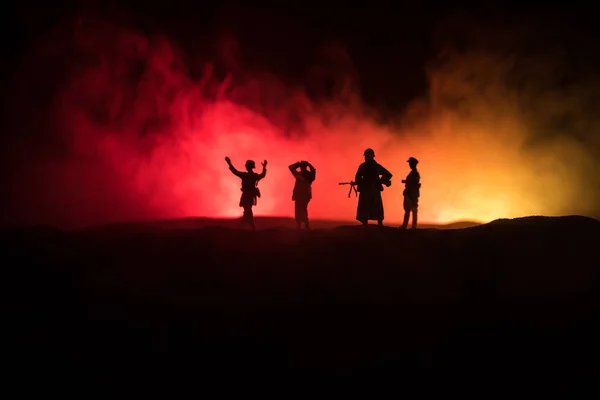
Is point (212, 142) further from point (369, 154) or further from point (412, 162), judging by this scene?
point (369, 154)

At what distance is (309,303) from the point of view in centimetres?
702

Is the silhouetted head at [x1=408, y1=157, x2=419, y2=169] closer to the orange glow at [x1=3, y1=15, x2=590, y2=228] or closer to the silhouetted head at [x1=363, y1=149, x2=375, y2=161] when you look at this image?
the silhouetted head at [x1=363, y1=149, x2=375, y2=161]

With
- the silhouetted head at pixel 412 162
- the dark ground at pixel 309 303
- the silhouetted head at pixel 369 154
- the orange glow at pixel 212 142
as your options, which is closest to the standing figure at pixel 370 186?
the silhouetted head at pixel 369 154

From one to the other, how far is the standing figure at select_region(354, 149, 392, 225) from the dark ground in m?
2.48

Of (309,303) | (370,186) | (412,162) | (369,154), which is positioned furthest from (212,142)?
(309,303)

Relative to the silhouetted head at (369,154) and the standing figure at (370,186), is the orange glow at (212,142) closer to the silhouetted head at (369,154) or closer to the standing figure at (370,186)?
the standing figure at (370,186)

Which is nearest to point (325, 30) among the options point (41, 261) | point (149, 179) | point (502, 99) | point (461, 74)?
point (461, 74)

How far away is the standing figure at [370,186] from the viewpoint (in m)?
11.1

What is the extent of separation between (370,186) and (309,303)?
4707 millimetres

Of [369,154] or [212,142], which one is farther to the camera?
[212,142]

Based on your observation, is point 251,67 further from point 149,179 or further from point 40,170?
point 40,170

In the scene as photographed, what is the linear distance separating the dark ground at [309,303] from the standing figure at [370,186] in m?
2.48

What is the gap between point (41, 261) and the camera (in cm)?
A: 787

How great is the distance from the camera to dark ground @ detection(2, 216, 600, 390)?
6133 millimetres
